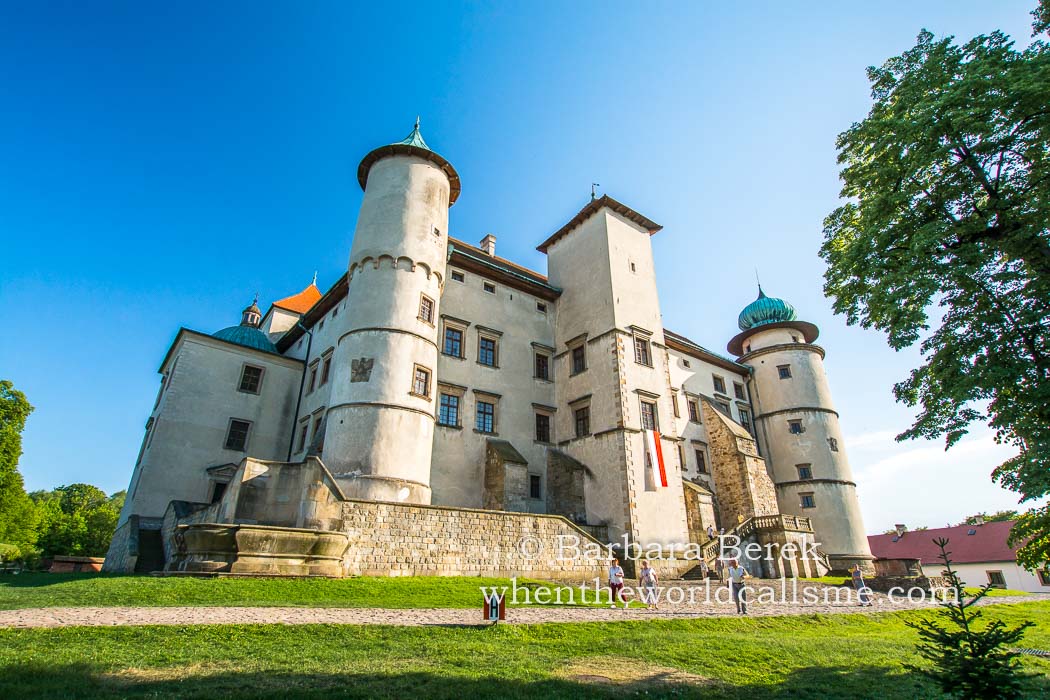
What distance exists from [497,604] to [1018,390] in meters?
9.67

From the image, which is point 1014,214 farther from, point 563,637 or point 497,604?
point 497,604

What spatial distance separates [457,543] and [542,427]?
1069 centimetres

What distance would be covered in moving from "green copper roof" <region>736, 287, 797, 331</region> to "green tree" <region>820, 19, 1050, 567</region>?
27.5 m

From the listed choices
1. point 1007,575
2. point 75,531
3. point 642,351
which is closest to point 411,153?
point 642,351

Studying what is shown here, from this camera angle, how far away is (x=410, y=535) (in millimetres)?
15383

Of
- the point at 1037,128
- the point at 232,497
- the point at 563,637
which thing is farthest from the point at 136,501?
the point at 1037,128

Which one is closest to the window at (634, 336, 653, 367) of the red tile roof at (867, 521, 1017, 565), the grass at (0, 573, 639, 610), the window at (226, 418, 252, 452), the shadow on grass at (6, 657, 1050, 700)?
the grass at (0, 573, 639, 610)

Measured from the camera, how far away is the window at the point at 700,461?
31017 mm

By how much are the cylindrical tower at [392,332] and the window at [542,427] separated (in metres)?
6.24

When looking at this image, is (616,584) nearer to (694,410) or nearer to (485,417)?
(485,417)

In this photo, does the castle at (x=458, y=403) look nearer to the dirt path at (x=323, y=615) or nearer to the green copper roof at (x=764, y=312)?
Answer: the dirt path at (x=323, y=615)

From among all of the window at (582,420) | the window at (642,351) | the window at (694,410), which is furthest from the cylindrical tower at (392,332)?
the window at (694,410)

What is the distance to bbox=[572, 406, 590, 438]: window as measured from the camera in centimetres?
2530

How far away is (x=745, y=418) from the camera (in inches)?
1420
